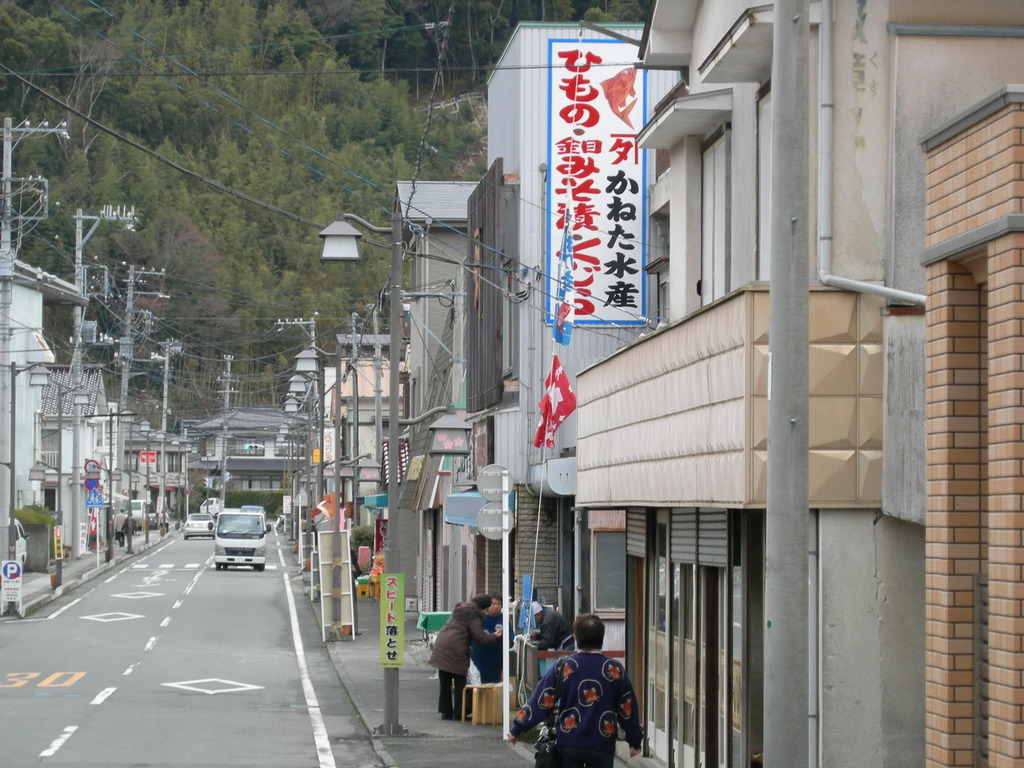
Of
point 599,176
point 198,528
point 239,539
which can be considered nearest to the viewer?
point 599,176

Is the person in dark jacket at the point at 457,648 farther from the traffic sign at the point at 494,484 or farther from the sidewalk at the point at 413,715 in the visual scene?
the traffic sign at the point at 494,484

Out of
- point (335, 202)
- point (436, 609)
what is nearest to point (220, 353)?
point (335, 202)

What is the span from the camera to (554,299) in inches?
814

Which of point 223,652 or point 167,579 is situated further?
point 167,579

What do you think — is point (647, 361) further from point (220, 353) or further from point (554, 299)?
point (220, 353)

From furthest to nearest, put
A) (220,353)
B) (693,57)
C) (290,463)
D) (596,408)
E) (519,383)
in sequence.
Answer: (290,463) → (220,353) → (519,383) → (596,408) → (693,57)

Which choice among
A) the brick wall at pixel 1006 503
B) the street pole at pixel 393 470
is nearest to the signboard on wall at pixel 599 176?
the street pole at pixel 393 470

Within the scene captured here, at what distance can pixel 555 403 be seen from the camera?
19.4 meters

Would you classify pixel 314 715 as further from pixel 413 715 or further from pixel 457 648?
pixel 457 648

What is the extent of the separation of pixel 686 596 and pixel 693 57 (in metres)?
4.80

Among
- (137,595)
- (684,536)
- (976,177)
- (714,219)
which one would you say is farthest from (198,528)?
(976,177)

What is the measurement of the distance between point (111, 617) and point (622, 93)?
22261 mm

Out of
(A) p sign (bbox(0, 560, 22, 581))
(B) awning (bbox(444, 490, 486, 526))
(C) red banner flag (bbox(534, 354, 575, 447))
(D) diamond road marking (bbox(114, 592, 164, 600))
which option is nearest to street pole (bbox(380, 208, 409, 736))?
(C) red banner flag (bbox(534, 354, 575, 447))

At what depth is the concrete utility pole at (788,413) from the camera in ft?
21.8
